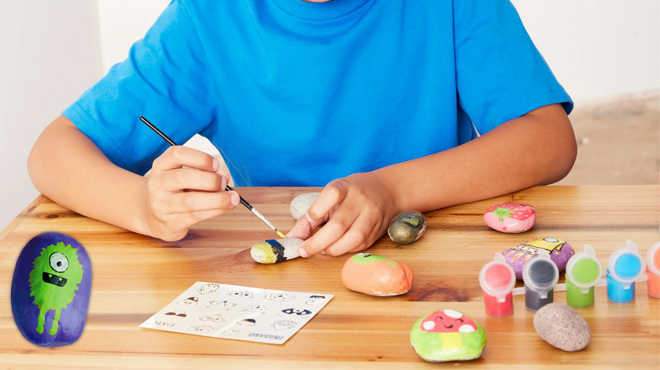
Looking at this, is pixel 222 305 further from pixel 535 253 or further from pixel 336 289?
pixel 535 253

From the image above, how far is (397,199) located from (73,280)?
1.51 ft

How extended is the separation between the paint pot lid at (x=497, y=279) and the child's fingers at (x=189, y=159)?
0.37 m

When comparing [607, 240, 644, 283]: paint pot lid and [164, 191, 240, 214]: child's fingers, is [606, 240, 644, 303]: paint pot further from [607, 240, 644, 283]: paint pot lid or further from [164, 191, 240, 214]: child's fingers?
[164, 191, 240, 214]: child's fingers

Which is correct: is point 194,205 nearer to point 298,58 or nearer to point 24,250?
point 24,250

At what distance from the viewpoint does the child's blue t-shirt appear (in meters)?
1.19

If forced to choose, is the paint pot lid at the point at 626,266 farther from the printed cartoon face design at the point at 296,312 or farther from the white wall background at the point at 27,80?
the white wall background at the point at 27,80

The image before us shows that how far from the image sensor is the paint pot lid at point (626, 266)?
660mm

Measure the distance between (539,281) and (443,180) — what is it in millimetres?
348

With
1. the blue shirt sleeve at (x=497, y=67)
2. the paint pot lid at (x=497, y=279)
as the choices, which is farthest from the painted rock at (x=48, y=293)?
the blue shirt sleeve at (x=497, y=67)

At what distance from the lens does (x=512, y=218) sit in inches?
34.2

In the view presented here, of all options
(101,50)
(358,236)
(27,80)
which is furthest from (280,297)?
(101,50)

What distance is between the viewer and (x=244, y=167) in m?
1.34

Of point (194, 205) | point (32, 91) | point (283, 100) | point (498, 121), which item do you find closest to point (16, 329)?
point (194, 205)

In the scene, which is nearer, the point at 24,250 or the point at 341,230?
the point at 24,250
